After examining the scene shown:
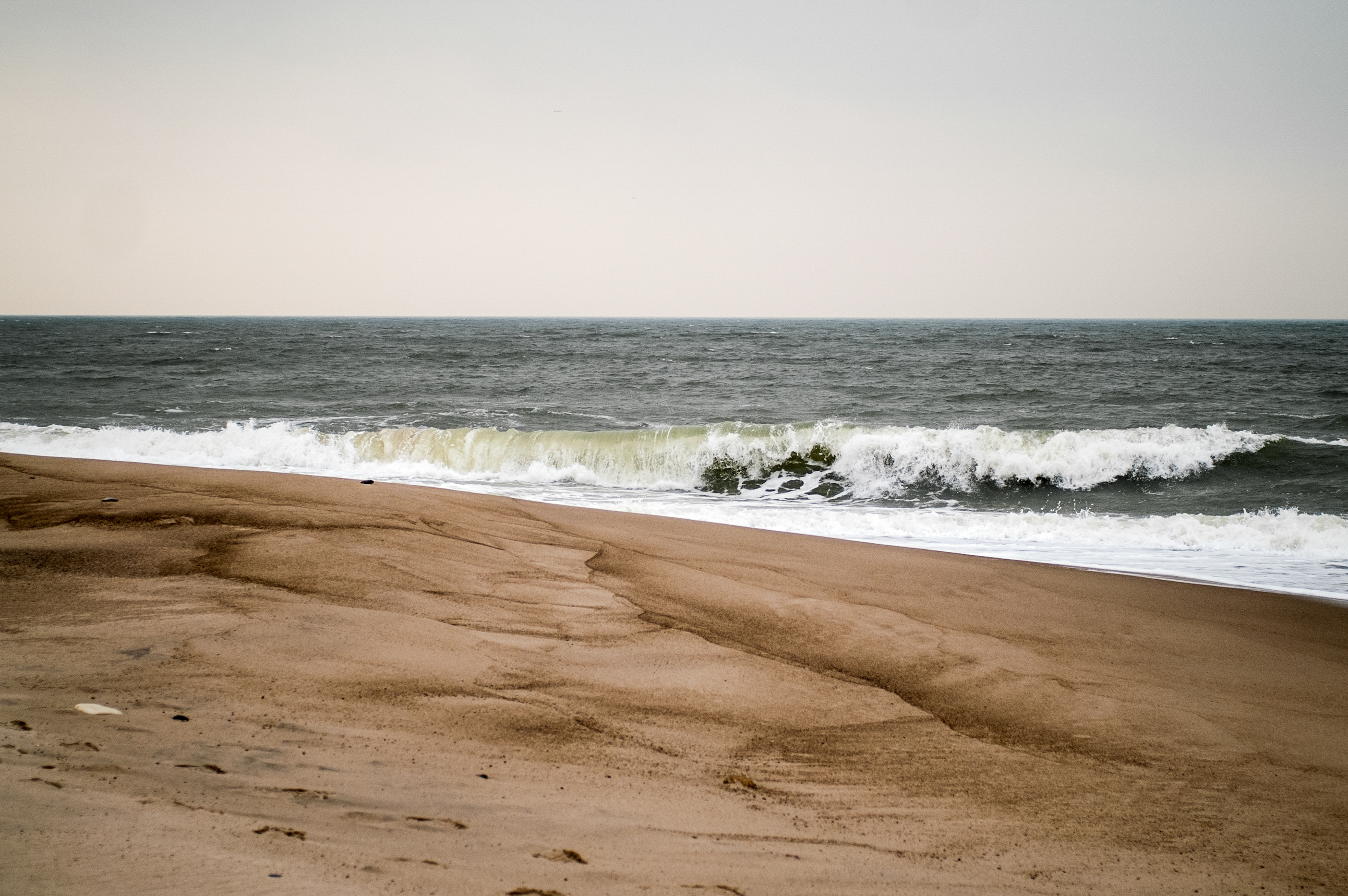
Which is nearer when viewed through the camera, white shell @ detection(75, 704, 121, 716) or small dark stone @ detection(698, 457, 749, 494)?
white shell @ detection(75, 704, 121, 716)

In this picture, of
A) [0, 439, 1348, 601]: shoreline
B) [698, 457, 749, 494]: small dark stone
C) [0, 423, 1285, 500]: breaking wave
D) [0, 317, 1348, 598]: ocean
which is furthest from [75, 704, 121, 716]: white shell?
[698, 457, 749, 494]: small dark stone

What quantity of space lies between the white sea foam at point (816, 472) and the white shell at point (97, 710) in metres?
7.43

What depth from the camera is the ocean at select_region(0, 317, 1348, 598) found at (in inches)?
381

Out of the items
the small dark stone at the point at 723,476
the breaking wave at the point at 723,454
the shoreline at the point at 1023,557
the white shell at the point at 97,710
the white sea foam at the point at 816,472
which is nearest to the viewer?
the white shell at the point at 97,710

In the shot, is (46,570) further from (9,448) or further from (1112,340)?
(1112,340)

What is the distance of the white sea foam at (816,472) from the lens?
935 cm

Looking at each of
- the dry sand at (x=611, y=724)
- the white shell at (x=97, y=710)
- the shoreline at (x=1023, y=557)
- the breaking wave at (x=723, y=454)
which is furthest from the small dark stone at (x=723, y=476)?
the white shell at (x=97, y=710)

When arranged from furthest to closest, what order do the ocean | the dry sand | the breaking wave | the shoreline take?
1. the breaking wave
2. the ocean
3. the shoreline
4. the dry sand

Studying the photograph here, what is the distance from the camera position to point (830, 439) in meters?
14.7

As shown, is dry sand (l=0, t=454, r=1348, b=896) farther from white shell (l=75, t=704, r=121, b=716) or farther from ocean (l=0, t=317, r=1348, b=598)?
ocean (l=0, t=317, r=1348, b=598)

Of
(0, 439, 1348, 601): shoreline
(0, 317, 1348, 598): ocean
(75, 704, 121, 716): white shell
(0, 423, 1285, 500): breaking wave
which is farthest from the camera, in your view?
(0, 423, 1285, 500): breaking wave

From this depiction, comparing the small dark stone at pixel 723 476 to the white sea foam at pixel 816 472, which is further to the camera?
the small dark stone at pixel 723 476

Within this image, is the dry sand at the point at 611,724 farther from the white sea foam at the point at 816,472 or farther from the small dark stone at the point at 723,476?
the small dark stone at the point at 723,476

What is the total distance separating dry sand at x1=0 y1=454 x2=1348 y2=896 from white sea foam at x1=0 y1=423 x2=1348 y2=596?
2966 millimetres
